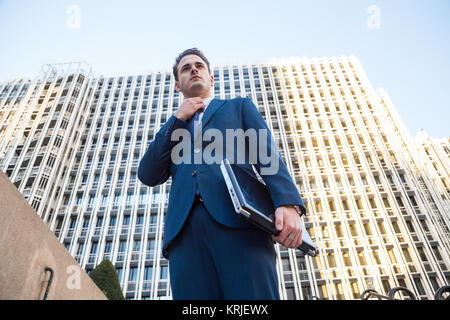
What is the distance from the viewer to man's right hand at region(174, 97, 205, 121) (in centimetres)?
243

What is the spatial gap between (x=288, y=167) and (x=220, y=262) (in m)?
37.5

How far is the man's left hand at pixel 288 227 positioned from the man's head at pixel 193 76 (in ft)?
5.10

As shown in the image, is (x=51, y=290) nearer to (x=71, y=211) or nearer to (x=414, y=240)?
(x=71, y=211)

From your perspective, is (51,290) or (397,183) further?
(397,183)

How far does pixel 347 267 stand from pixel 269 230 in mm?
34610

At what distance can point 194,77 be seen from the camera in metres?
2.83

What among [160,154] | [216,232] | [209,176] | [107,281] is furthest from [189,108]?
[107,281]

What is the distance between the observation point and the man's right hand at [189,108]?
95.6 inches

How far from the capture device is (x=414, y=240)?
108 ft

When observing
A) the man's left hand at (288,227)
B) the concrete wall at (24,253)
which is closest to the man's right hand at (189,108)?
the man's left hand at (288,227)

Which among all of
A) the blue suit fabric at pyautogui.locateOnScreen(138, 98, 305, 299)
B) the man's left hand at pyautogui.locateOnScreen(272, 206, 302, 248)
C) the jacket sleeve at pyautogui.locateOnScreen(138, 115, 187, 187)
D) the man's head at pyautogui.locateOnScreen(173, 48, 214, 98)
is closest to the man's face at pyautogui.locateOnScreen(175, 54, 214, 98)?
the man's head at pyautogui.locateOnScreen(173, 48, 214, 98)

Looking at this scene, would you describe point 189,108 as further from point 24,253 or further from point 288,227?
point 24,253
